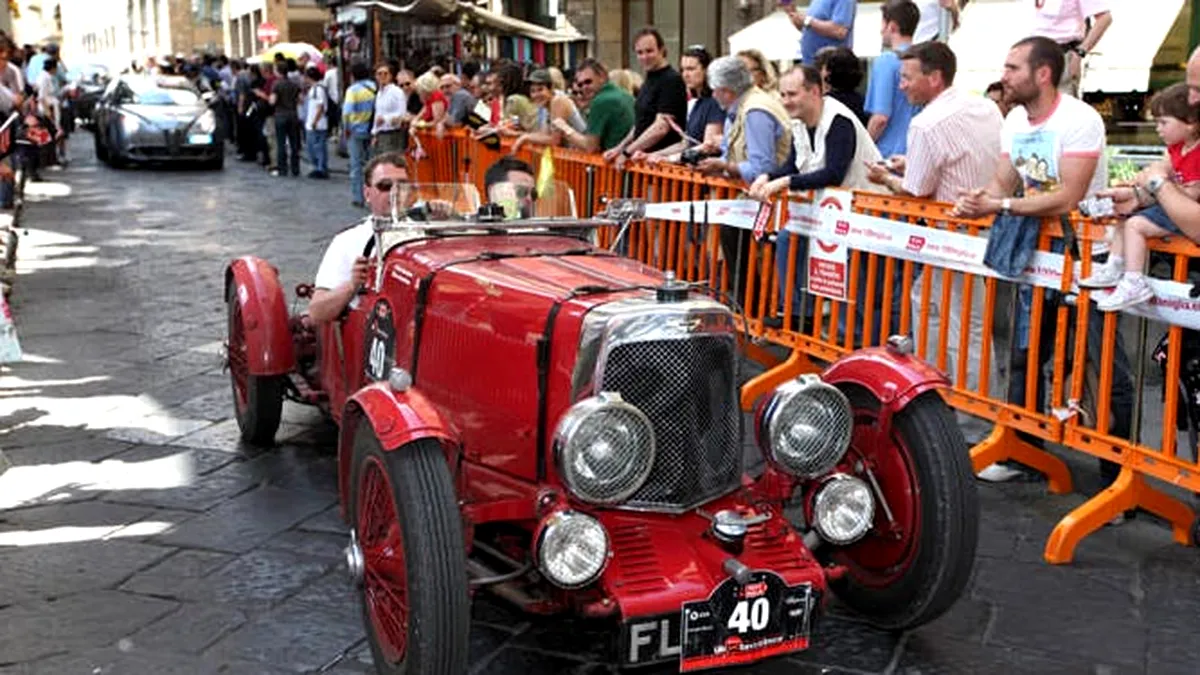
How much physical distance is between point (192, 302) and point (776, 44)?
7.32 m

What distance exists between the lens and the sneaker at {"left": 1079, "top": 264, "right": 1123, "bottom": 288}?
4.57 meters

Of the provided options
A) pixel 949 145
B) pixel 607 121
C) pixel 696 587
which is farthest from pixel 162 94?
pixel 696 587

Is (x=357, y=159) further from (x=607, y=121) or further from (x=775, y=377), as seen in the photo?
(x=775, y=377)

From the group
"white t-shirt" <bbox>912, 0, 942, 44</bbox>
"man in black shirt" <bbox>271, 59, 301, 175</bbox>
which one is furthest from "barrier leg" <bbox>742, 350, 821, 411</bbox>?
"man in black shirt" <bbox>271, 59, 301, 175</bbox>

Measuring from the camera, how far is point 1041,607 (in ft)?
13.7

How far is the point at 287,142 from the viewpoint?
1981 centimetres

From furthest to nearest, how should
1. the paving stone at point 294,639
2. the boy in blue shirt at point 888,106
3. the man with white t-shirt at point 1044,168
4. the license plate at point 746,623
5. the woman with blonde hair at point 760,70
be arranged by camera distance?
→ the woman with blonde hair at point 760,70
the boy in blue shirt at point 888,106
the man with white t-shirt at point 1044,168
the paving stone at point 294,639
the license plate at point 746,623

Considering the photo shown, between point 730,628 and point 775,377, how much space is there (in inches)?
128

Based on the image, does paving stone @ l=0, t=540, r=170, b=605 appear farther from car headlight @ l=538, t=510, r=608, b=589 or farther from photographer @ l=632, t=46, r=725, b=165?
photographer @ l=632, t=46, r=725, b=165

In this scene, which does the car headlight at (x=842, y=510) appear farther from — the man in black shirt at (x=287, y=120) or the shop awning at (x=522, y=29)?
the shop awning at (x=522, y=29)

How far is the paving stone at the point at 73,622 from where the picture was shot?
3.85 metres

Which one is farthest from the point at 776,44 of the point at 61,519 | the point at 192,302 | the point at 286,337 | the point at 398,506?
the point at 398,506

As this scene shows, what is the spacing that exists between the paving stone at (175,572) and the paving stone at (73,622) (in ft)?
0.24

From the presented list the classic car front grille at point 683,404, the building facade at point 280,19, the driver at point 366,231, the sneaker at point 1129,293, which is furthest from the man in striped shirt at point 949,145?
the building facade at point 280,19
